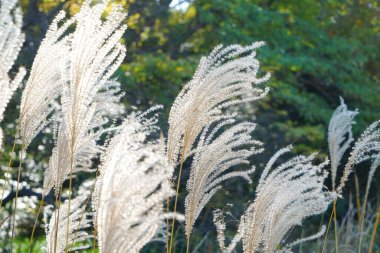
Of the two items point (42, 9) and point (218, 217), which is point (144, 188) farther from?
point (42, 9)

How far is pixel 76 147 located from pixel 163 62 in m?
6.51

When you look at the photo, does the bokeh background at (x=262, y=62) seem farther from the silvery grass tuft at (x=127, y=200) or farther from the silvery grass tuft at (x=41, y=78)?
the silvery grass tuft at (x=127, y=200)

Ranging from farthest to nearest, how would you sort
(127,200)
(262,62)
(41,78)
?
1. (262,62)
2. (41,78)
3. (127,200)

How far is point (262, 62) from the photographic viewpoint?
33.7ft

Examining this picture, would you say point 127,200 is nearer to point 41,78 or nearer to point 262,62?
point 41,78

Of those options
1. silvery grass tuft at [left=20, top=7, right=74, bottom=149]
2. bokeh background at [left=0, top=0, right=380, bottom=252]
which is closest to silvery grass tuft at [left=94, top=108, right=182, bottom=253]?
silvery grass tuft at [left=20, top=7, right=74, bottom=149]

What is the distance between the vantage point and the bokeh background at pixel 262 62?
7.94 m

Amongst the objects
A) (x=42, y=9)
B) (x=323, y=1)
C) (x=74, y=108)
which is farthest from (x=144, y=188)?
(x=323, y=1)

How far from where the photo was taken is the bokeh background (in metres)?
7.94

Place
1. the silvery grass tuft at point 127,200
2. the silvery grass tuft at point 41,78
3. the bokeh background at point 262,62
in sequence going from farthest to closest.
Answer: the bokeh background at point 262,62 < the silvery grass tuft at point 41,78 < the silvery grass tuft at point 127,200

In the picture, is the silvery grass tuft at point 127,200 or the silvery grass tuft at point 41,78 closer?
the silvery grass tuft at point 127,200

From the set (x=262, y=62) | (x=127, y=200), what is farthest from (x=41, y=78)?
(x=262, y=62)

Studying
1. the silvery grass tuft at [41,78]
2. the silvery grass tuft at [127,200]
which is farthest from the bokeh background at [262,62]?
the silvery grass tuft at [127,200]

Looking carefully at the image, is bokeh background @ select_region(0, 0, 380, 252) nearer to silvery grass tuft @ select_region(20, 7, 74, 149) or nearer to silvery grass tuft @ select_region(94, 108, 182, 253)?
silvery grass tuft @ select_region(20, 7, 74, 149)
